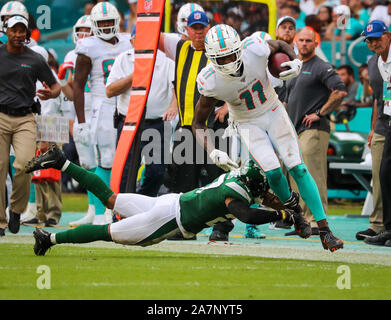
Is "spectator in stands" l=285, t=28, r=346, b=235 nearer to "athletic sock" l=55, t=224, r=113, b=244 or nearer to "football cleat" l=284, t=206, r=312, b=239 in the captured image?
"football cleat" l=284, t=206, r=312, b=239

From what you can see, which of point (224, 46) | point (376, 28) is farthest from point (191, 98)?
point (376, 28)

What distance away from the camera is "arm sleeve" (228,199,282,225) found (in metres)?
5.91

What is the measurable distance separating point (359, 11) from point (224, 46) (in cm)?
936

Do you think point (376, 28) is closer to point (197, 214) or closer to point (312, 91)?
point (312, 91)

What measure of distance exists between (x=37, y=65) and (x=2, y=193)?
1.34m

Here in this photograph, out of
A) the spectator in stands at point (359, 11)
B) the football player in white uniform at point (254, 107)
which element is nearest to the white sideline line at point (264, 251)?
the football player in white uniform at point (254, 107)

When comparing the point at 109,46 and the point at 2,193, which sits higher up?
the point at 109,46

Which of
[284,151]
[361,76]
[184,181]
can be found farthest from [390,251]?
[361,76]

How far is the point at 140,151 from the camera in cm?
862

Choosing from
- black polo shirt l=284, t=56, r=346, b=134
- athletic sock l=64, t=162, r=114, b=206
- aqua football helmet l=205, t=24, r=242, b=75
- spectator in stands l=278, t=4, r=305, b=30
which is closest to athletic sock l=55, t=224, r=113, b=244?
athletic sock l=64, t=162, r=114, b=206

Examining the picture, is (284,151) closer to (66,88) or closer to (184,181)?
(184,181)

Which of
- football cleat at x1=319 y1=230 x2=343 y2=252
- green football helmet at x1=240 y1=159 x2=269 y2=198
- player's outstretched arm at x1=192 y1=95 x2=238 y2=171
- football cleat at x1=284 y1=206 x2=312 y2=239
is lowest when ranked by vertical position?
football cleat at x1=319 y1=230 x2=343 y2=252

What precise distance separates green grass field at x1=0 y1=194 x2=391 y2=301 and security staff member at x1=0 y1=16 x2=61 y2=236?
0.54 m

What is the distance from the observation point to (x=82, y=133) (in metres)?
9.48
